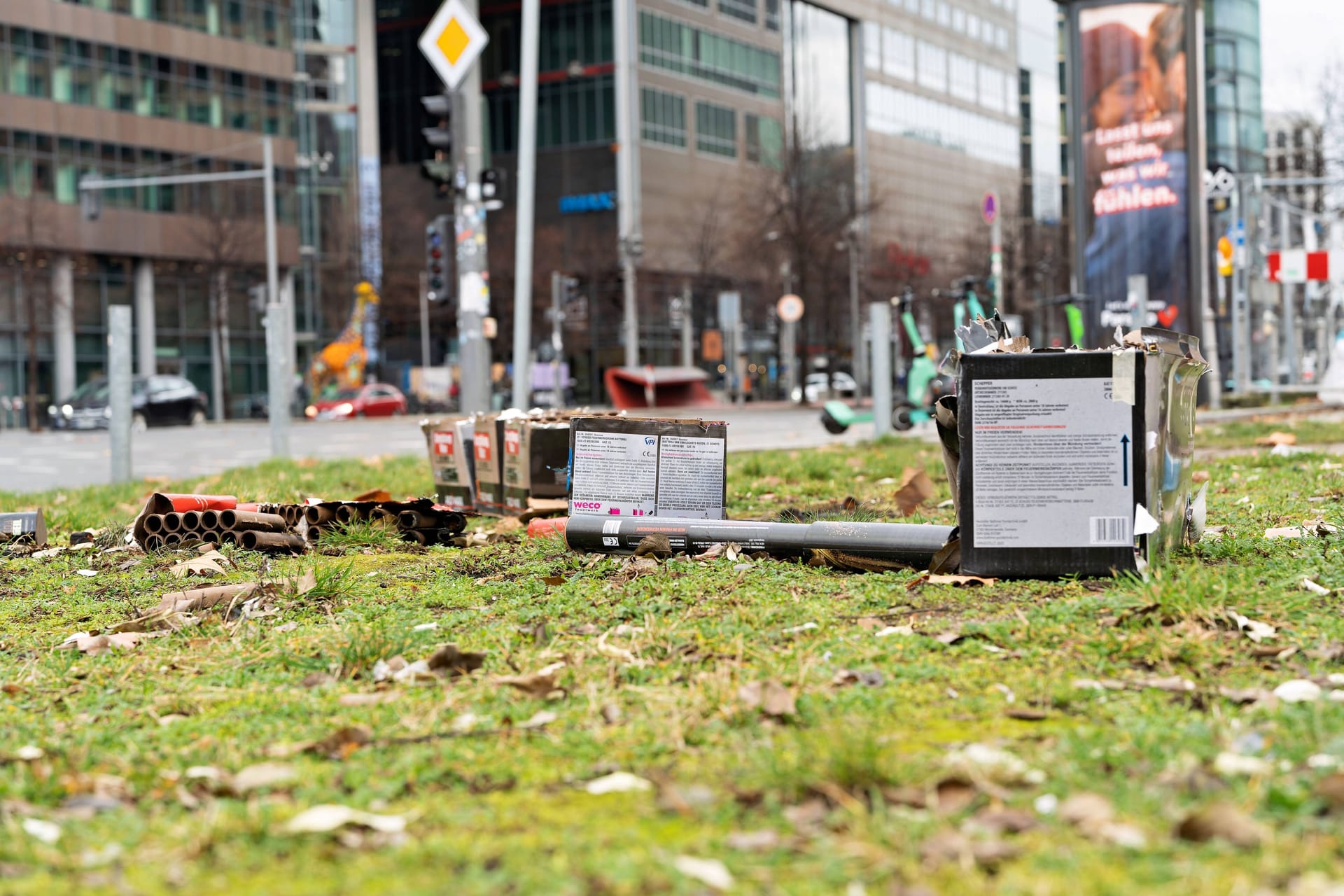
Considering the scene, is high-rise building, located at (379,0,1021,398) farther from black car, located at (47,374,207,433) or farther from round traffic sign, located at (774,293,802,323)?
black car, located at (47,374,207,433)

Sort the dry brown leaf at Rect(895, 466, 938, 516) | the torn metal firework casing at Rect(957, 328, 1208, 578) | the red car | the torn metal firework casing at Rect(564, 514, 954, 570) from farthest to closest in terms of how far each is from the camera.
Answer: the red car → the dry brown leaf at Rect(895, 466, 938, 516) → the torn metal firework casing at Rect(564, 514, 954, 570) → the torn metal firework casing at Rect(957, 328, 1208, 578)

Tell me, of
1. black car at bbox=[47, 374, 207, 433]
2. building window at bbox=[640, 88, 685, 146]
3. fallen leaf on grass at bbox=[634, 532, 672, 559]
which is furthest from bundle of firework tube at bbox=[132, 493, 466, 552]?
building window at bbox=[640, 88, 685, 146]

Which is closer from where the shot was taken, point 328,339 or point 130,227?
point 130,227

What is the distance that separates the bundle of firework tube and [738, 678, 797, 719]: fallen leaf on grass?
3943mm

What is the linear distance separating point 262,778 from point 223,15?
65.4 meters

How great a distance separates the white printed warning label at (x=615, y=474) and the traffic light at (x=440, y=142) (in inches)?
395

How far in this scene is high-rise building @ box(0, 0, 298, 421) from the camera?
56094 mm

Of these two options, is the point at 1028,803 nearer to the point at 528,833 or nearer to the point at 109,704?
the point at 528,833

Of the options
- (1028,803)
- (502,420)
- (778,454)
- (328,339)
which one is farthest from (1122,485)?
(328,339)

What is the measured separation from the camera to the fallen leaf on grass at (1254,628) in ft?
13.6

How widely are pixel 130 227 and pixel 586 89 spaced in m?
26.2

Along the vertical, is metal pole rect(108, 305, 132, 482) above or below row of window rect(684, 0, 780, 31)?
below

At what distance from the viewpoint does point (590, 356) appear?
80.1 metres

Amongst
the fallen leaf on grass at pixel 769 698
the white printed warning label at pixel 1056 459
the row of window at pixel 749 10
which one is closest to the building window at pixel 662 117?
the row of window at pixel 749 10
